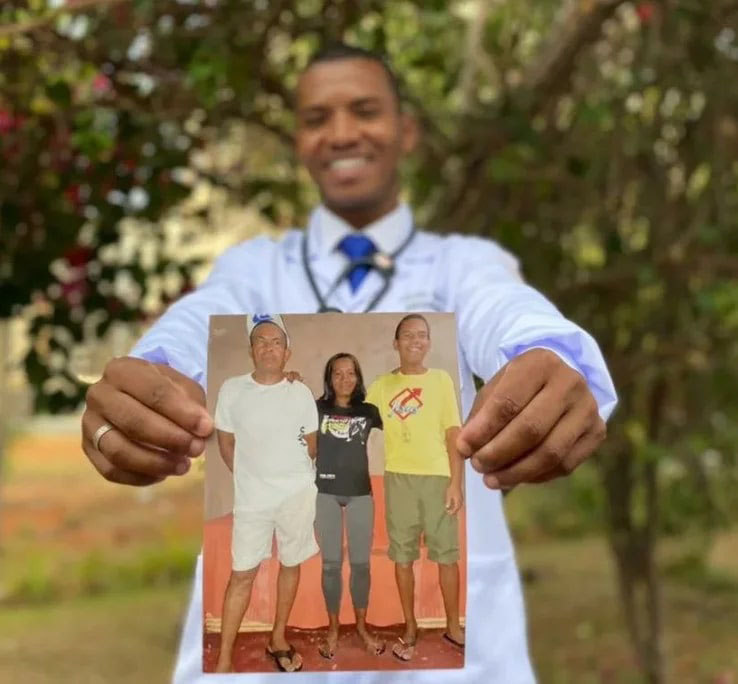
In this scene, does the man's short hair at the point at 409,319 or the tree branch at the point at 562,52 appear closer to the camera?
the man's short hair at the point at 409,319

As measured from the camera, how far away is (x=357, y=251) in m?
1.12

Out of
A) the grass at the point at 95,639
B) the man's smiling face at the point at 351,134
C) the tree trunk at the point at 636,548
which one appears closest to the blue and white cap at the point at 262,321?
the man's smiling face at the point at 351,134

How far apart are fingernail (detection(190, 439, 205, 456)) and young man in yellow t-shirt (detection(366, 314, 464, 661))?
5.6 inches

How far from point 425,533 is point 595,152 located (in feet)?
4.82

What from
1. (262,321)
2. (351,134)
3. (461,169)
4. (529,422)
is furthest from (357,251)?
(461,169)

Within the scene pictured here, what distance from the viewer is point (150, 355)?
2.78 ft

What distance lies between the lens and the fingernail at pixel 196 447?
0.79 m

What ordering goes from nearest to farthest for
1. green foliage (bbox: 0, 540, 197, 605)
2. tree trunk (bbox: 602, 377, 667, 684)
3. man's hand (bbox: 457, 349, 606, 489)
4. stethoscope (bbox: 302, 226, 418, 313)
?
man's hand (bbox: 457, 349, 606, 489)
stethoscope (bbox: 302, 226, 418, 313)
tree trunk (bbox: 602, 377, 667, 684)
green foliage (bbox: 0, 540, 197, 605)

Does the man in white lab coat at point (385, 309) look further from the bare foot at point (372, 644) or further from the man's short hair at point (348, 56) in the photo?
the bare foot at point (372, 644)

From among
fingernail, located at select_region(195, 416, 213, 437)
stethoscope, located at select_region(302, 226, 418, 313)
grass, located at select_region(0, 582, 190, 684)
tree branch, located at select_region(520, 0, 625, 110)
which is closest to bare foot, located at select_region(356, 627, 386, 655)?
fingernail, located at select_region(195, 416, 213, 437)

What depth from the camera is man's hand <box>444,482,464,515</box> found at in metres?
0.80

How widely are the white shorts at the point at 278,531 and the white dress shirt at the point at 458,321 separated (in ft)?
0.39

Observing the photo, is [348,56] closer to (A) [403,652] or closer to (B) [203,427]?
(B) [203,427]

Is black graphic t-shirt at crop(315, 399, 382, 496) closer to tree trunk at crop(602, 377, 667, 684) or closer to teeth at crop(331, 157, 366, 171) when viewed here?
teeth at crop(331, 157, 366, 171)
